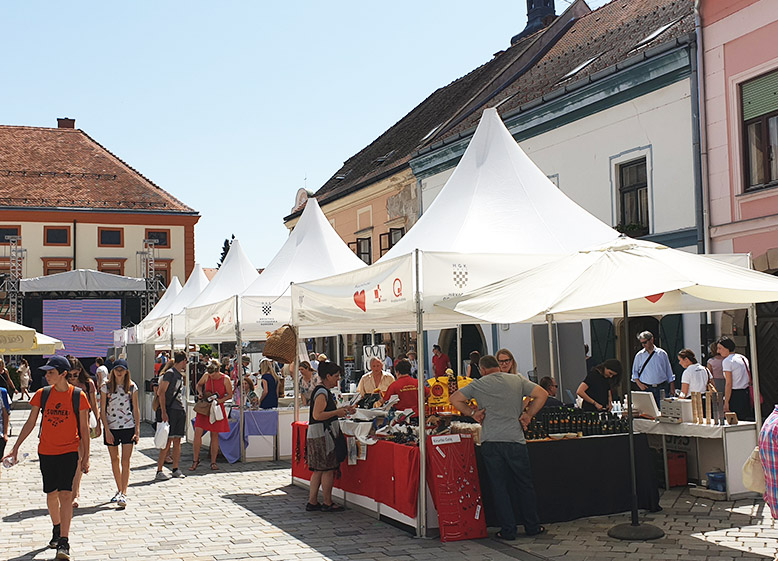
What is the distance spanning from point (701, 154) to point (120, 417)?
11.3m

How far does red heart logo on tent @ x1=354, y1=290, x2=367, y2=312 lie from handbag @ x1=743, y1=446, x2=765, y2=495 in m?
4.88

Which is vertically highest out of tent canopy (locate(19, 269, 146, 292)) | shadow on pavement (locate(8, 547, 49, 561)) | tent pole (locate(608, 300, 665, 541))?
tent canopy (locate(19, 269, 146, 292))

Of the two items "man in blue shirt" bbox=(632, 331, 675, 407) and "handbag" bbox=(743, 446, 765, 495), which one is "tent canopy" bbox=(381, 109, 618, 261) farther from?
"handbag" bbox=(743, 446, 765, 495)

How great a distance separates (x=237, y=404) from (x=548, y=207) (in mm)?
7420

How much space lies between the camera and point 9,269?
4931 cm

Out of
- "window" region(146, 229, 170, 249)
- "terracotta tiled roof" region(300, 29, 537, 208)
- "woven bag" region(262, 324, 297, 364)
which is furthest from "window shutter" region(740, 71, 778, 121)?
"window" region(146, 229, 170, 249)

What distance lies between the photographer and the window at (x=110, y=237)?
52031 millimetres

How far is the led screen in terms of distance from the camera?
3641cm

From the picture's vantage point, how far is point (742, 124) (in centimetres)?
1584

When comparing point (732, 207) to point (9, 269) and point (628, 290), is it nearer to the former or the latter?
point (628, 290)

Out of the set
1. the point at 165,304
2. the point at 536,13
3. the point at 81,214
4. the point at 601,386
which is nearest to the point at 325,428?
the point at 601,386

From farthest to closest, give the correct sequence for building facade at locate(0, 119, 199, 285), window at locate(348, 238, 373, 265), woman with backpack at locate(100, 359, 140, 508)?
building facade at locate(0, 119, 199, 285) < window at locate(348, 238, 373, 265) < woman with backpack at locate(100, 359, 140, 508)

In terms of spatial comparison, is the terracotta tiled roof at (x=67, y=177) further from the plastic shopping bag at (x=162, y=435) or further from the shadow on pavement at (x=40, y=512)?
the shadow on pavement at (x=40, y=512)

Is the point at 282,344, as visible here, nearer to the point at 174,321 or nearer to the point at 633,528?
the point at 174,321
